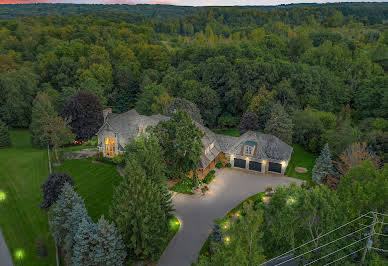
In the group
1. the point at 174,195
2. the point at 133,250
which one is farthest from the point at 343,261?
the point at 174,195

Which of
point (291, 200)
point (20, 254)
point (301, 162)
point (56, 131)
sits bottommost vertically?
point (301, 162)

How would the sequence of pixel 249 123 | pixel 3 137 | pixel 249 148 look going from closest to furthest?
pixel 249 148, pixel 249 123, pixel 3 137

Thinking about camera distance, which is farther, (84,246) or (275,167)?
(275,167)

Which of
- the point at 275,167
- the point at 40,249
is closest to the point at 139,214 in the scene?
the point at 40,249

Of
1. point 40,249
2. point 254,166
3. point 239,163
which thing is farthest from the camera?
point 239,163

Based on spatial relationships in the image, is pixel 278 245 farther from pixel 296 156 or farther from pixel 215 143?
pixel 296 156

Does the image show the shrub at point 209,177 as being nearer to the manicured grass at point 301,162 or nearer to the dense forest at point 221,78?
the manicured grass at point 301,162

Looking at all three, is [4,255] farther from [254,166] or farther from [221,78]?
[221,78]
